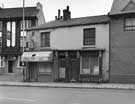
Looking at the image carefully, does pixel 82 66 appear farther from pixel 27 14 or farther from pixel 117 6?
pixel 27 14

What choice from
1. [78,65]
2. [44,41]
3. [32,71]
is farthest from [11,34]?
[78,65]

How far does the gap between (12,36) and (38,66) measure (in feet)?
48.2

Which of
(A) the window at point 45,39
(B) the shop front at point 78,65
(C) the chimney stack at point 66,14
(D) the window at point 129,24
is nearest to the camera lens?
(D) the window at point 129,24

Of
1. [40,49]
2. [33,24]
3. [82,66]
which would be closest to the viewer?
[82,66]

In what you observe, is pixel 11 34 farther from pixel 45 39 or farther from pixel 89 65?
pixel 89 65

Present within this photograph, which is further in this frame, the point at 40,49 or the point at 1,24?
the point at 1,24

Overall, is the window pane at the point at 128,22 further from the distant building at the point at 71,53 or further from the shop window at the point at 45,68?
the shop window at the point at 45,68

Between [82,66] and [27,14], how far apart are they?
61.2 feet

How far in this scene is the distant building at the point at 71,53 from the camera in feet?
77.8

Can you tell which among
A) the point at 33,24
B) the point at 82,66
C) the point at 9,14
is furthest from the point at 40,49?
the point at 9,14

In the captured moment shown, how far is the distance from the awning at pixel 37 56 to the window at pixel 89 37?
4.01 m

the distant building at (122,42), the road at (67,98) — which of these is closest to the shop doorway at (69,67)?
the distant building at (122,42)

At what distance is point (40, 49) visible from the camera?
27391mm

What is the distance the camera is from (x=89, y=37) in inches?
970
